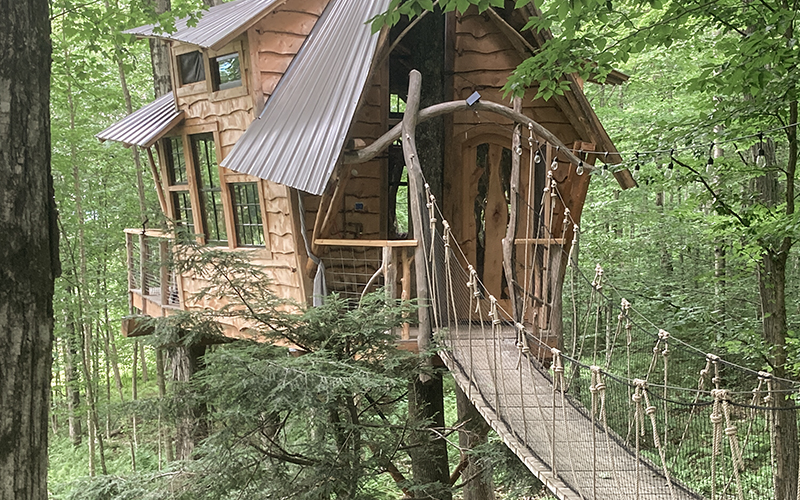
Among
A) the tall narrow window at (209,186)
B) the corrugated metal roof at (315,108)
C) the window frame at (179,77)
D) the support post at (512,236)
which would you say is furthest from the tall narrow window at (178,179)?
the support post at (512,236)

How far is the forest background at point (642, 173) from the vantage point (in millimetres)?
4336

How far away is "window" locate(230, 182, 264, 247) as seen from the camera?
6.61 metres

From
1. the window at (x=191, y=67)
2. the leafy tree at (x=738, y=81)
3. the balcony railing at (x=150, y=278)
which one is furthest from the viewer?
the balcony railing at (x=150, y=278)

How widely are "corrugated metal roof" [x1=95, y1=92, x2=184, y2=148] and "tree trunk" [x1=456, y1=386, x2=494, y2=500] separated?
13.9 feet

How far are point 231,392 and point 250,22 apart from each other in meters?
3.49

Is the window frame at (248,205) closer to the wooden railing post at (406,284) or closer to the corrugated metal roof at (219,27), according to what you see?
the corrugated metal roof at (219,27)

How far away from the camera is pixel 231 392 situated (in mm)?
3695

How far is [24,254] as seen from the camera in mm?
1817

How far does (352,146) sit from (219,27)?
5.73ft

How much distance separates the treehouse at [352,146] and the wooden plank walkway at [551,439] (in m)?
0.67

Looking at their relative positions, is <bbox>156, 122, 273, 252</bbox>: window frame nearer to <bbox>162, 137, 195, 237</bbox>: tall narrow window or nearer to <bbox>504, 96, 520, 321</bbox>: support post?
<bbox>162, 137, 195, 237</bbox>: tall narrow window

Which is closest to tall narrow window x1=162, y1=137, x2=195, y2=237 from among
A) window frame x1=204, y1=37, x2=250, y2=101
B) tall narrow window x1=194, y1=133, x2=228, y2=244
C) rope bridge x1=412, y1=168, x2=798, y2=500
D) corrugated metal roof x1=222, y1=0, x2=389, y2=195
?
tall narrow window x1=194, y1=133, x2=228, y2=244

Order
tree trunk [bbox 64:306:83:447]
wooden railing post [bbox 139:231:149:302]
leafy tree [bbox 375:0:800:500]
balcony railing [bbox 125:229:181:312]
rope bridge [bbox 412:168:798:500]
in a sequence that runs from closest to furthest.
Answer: rope bridge [bbox 412:168:798:500], leafy tree [bbox 375:0:800:500], balcony railing [bbox 125:229:181:312], wooden railing post [bbox 139:231:149:302], tree trunk [bbox 64:306:83:447]

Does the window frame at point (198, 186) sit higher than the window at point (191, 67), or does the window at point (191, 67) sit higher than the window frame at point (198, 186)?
the window at point (191, 67)
